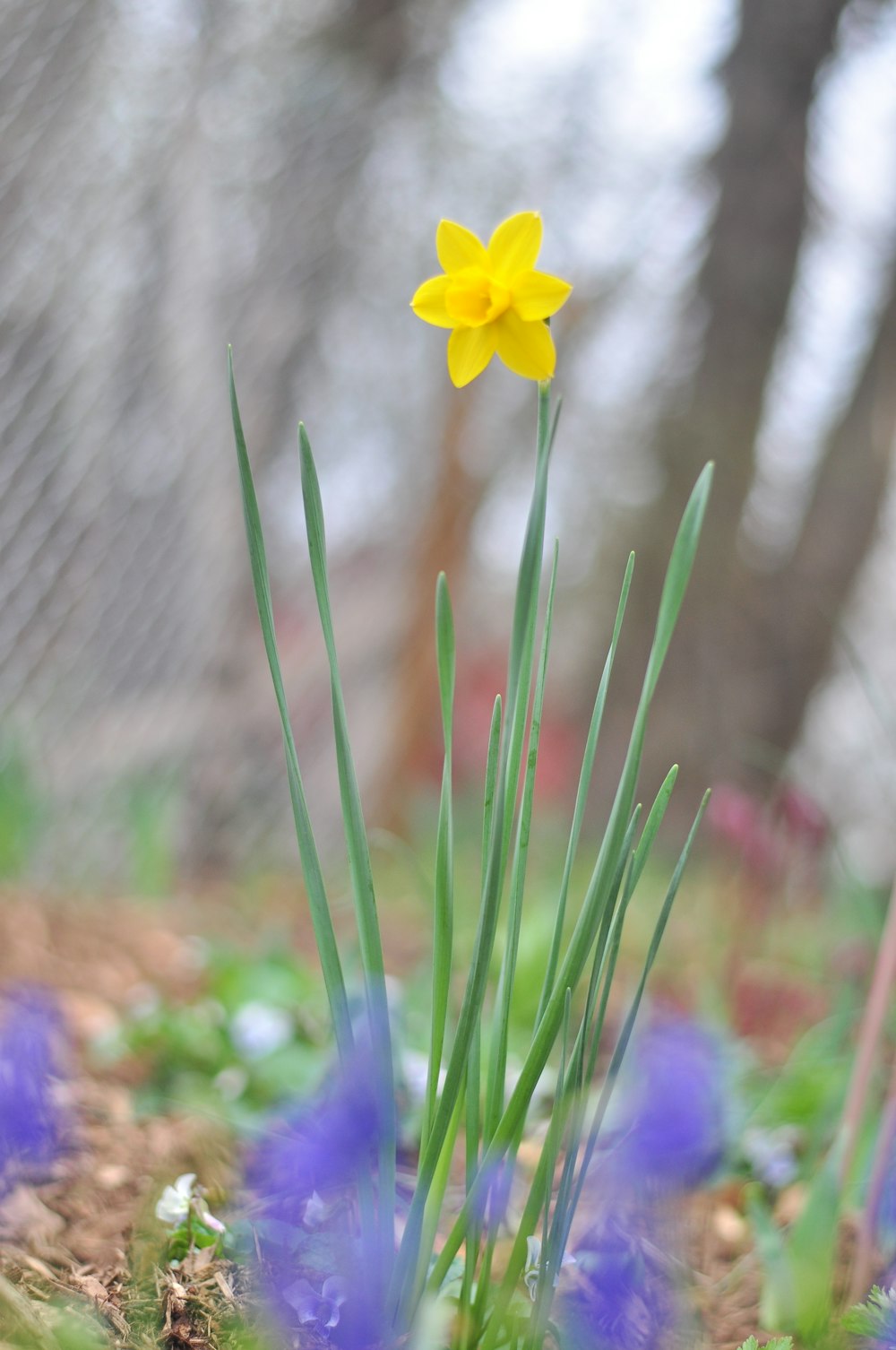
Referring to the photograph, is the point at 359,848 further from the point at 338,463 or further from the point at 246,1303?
the point at 338,463

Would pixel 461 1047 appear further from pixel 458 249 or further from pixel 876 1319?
pixel 458 249

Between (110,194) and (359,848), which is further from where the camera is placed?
(110,194)

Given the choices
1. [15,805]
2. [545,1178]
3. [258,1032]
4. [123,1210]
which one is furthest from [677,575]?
[15,805]

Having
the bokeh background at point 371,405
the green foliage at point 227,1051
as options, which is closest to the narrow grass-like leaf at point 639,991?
the green foliage at point 227,1051

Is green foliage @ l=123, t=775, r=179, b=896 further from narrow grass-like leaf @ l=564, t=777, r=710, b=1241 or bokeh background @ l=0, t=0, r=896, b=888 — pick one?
narrow grass-like leaf @ l=564, t=777, r=710, b=1241

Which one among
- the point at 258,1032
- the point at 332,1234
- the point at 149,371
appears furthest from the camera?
the point at 149,371

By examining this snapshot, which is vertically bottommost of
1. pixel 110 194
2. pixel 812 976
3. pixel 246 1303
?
pixel 246 1303

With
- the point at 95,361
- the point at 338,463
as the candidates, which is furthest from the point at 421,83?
the point at 95,361

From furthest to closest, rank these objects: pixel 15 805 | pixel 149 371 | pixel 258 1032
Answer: pixel 149 371 < pixel 15 805 < pixel 258 1032
